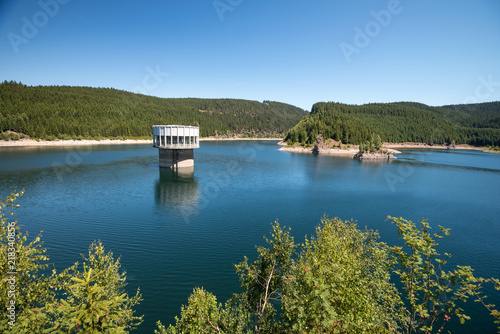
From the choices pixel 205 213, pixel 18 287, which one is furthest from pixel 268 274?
pixel 205 213

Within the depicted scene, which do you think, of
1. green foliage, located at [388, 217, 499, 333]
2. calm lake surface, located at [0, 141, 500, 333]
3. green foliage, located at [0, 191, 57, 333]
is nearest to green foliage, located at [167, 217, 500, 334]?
green foliage, located at [388, 217, 499, 333]

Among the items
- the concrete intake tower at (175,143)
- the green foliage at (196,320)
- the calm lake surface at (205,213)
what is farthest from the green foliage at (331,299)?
the concrete intake tower at (175,143)

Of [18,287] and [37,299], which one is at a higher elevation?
[18,287]

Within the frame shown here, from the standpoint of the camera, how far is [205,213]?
161 feet

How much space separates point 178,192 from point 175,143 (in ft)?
102

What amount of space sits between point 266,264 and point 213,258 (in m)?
17.5

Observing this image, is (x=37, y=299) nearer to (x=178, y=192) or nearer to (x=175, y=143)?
(x=178, y=192)

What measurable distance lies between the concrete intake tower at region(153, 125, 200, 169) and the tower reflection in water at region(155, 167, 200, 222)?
15.9ft

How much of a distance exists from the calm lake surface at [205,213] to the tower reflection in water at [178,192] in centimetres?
25

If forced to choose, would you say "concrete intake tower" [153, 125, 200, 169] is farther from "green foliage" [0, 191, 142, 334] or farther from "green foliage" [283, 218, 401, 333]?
"green foliage" [283, 218, 401, 333]

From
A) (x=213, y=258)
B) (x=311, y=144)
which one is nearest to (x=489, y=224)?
(x=213, y=258)

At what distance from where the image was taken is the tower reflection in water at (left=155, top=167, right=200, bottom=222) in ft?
170

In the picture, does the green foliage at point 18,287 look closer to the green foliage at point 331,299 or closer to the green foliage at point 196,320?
the green foliage at point 196,320

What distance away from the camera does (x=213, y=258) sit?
1283 inches
